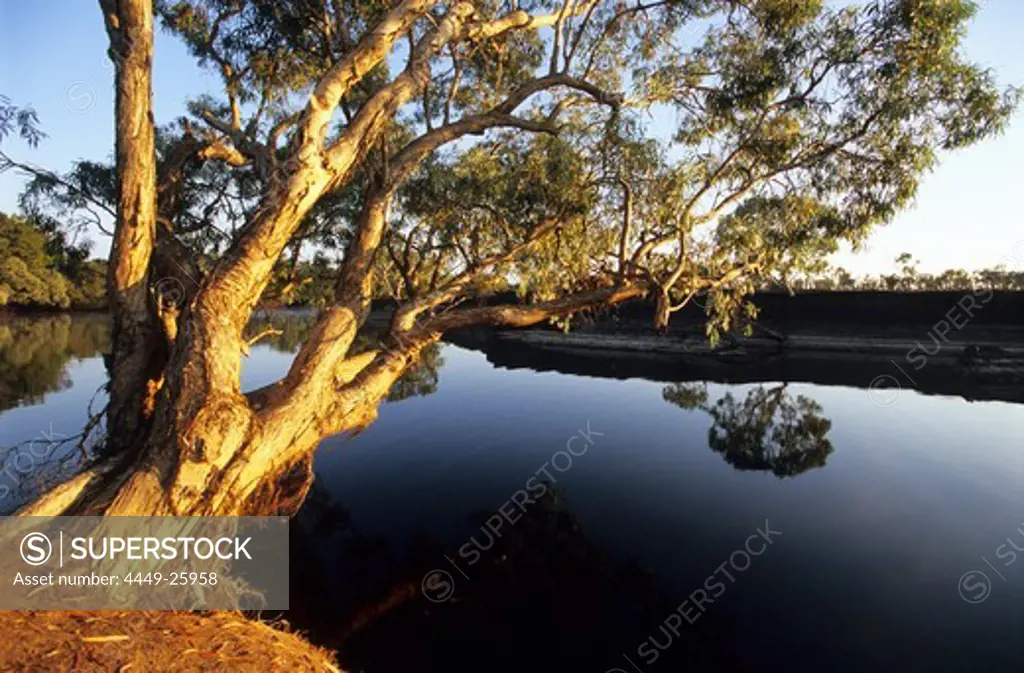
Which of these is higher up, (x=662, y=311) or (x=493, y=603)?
(x=662, y=311)

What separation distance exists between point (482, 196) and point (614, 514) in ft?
21.5

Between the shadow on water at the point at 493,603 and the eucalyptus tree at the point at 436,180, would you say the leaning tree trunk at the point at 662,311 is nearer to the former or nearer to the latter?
the eucalyptus tree at the point at 436,180

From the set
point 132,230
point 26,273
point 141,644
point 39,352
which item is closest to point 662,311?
point 132,230

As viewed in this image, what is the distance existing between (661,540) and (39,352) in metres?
33.7

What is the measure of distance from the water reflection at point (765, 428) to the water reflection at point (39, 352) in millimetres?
20858

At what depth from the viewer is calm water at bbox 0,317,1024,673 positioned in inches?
220

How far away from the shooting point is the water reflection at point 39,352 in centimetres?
1742

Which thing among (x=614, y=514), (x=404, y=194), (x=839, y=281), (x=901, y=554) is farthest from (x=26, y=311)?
(x=839, y=281)

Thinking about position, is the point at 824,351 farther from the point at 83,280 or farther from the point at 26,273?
the point at 26,273

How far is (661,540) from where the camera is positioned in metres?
7.98

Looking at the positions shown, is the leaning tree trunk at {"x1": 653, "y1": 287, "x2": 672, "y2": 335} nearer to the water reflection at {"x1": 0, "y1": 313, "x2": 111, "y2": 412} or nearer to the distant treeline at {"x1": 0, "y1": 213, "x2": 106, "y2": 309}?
the water reflection at {"x1": 0, "y1": 313, "x2": 111, "y2": 412}

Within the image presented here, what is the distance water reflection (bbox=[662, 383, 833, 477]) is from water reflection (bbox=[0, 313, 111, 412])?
68.4 ft

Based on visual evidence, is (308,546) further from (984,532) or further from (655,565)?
(984,532)

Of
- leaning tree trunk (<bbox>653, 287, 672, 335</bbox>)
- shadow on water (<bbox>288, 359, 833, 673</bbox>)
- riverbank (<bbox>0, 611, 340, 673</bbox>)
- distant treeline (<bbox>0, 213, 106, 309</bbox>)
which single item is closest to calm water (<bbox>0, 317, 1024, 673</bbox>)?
shadow on water (<bbox>288, 359, 833, 673</bbox>)
